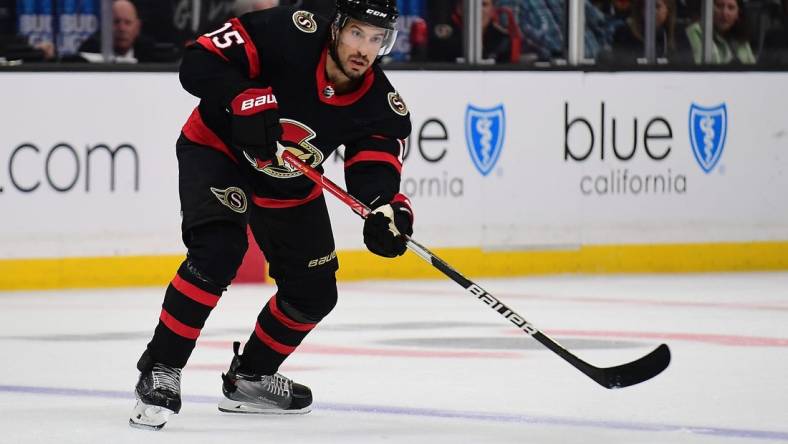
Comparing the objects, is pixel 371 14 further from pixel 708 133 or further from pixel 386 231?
pixel 708 133

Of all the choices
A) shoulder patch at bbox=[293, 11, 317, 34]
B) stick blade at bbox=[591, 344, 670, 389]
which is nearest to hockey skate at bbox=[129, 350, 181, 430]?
shoulder patch at bbox=[293, 11, 317, 34]

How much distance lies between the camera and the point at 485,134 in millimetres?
8516

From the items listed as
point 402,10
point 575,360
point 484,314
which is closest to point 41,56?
point 402,10

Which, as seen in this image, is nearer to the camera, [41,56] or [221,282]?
[221,282]

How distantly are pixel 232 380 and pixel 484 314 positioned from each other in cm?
257

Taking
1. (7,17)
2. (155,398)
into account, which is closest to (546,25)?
(7,17)

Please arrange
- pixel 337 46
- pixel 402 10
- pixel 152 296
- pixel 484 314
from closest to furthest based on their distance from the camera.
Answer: pixel 337 46, pixel 484 314, pixel 152 296, pixel 402 10

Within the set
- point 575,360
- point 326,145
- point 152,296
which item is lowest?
point 152,296

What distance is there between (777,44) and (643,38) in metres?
0.78

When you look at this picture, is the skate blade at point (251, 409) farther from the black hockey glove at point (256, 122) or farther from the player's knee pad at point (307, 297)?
the black hockey glove at point (256, 122)

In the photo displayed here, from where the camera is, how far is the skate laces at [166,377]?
4.00 meters

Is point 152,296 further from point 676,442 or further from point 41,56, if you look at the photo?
point 676,442

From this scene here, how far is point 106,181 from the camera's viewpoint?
7727 mm

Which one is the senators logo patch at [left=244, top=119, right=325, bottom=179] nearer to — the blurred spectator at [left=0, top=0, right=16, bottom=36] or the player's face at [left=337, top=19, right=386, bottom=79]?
the player's face at [left=337, top=19, right=386, bottom=79]
